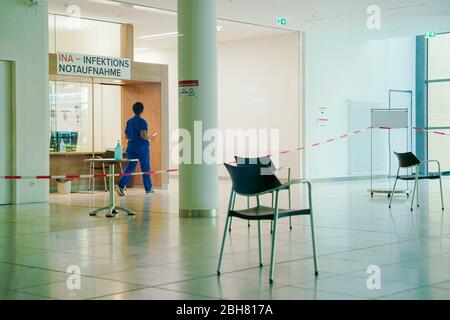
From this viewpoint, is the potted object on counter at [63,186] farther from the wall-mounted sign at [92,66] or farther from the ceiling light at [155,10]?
the ceiling light at [155,10]

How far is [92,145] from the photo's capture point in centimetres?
1559

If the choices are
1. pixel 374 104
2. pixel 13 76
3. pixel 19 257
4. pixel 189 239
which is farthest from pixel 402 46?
pixel 19 257

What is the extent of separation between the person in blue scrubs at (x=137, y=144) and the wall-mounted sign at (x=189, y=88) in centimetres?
392

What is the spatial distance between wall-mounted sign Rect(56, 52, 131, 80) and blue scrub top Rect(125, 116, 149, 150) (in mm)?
1253

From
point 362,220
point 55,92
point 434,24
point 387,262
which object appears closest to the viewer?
point 387,262

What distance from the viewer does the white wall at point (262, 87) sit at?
1780cm

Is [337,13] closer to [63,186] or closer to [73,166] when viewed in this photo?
[73,166]

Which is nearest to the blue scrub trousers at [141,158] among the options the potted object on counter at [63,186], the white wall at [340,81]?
the potted object on counter at [63,186]

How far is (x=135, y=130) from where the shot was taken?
44.3 ft

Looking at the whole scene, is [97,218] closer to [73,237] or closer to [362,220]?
[73,237]

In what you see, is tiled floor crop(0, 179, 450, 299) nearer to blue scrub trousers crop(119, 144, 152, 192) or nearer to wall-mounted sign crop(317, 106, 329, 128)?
blue scrub trousers crop(119, 144, 152, 192)

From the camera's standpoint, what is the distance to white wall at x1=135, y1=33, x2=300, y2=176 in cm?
1780

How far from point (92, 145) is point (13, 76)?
13.7 ft

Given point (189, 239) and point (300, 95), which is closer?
point (189, 239)
